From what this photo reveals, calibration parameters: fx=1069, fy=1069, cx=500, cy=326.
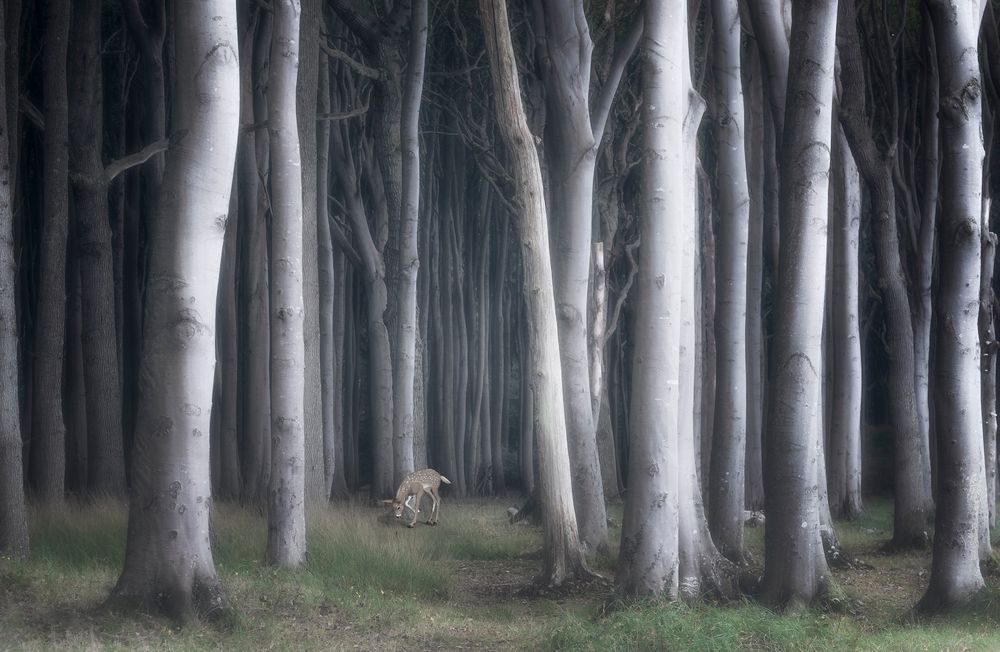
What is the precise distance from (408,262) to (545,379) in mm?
5546

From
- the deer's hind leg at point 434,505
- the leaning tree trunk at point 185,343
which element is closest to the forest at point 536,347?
the leaning tree trunk at point 185,343

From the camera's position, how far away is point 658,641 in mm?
6637

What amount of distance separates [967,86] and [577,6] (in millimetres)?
4184

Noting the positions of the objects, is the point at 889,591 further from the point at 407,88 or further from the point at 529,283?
the point at 407,88

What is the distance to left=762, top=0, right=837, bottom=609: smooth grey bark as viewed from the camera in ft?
26.9

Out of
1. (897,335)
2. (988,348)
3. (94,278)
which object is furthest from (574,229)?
(94,278)

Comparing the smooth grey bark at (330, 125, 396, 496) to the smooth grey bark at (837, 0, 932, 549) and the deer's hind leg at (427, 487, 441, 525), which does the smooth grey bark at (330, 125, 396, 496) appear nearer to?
the deer's hind leg at (427, 487, 441, 525)

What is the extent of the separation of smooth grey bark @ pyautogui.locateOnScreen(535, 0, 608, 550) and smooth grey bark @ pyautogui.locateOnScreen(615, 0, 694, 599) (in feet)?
7.45

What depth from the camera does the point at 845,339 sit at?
13.2m

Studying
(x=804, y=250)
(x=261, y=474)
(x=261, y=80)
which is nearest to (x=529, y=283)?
(x=804, y=250)

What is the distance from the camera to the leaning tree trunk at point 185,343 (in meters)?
7.02

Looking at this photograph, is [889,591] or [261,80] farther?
[261,80]

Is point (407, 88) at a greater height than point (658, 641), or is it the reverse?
point (407, 88)

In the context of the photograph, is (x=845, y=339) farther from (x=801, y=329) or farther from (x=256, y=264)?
(x=256, y=264)
